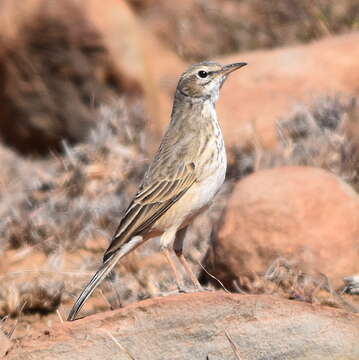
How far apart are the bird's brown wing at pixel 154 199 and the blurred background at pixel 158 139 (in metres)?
0.87

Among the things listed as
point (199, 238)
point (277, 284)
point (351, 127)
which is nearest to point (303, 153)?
point (351, 127)

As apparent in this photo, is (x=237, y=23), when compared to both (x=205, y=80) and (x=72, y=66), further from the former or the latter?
(x=205, y=80)

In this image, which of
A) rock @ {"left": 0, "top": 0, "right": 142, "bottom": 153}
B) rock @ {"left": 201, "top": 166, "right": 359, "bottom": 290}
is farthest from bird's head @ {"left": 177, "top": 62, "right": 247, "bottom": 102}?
rock @ {"left": 0, "top": 0, "right": 142, "bottom": 153}

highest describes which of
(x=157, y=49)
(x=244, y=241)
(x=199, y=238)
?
(x=157, y=49)

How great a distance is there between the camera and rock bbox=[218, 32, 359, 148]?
33.6 ft

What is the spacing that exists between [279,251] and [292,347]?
2170mm

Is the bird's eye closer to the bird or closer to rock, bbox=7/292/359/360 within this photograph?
the bird

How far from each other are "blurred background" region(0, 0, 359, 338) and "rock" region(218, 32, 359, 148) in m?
0.02

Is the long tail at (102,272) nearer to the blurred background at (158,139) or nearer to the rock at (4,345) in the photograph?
the rock at (4,345)

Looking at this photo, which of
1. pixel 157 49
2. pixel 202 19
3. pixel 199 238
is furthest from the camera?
pixel 202 19

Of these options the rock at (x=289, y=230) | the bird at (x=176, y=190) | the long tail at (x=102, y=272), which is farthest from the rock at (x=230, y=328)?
the rock at (x=289, y=230)

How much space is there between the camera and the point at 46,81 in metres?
11.8

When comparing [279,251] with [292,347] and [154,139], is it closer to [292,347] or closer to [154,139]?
[292,347]

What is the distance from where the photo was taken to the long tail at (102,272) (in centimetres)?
527
